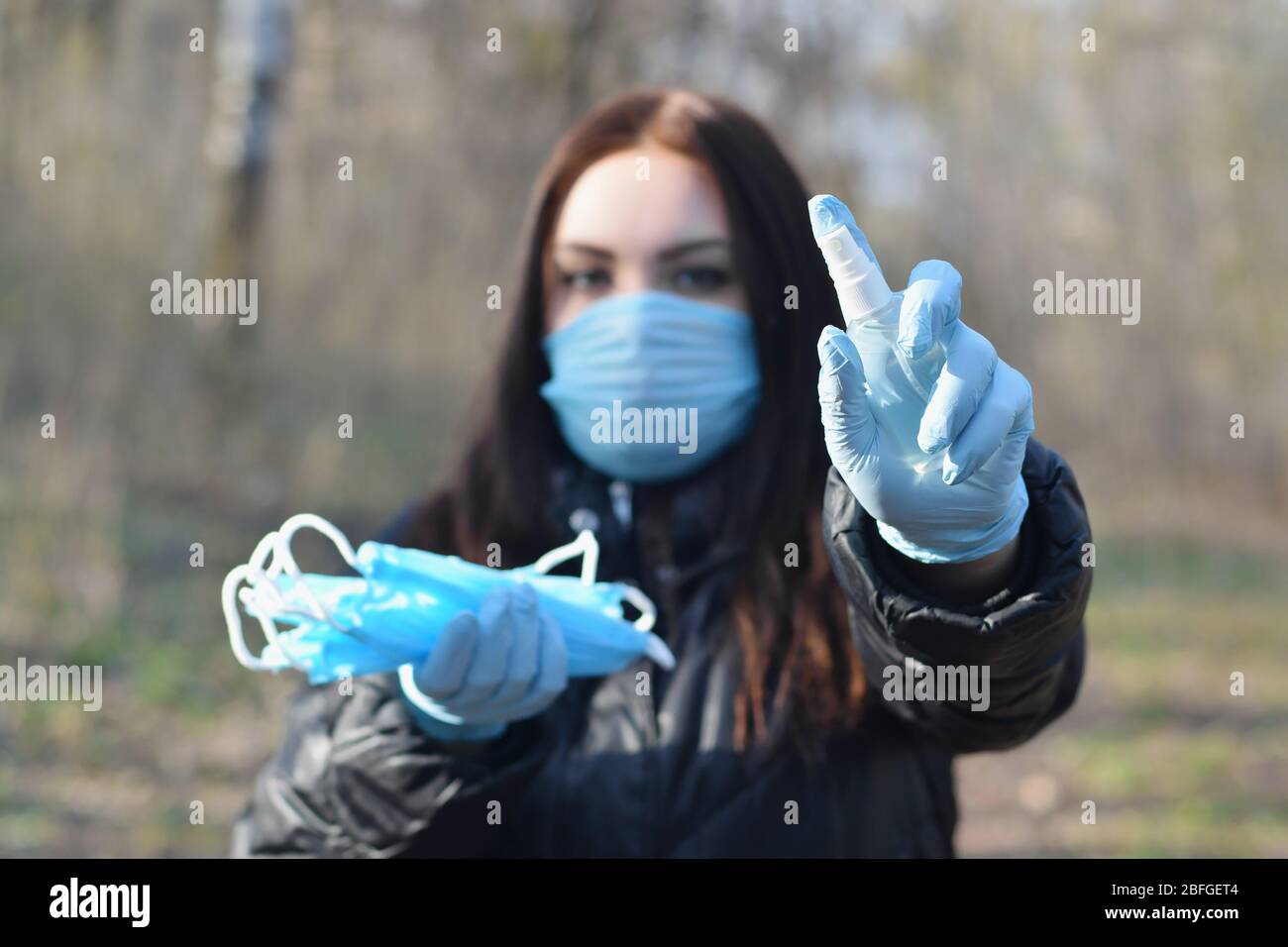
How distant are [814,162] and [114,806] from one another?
20.7 feet

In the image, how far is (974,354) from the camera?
129cm

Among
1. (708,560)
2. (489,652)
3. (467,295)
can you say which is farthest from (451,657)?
(467,295)

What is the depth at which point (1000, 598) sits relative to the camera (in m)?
1.42

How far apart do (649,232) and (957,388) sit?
0.91m

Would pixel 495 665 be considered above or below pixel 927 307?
below

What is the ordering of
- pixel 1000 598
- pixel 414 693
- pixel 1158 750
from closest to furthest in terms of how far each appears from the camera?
pixel 1000 598
pixel 414 693
pixel 1158 750

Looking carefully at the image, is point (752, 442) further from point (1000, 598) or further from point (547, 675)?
point (1000, 598)

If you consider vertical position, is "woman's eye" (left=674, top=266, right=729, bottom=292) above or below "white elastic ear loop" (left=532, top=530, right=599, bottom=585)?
above

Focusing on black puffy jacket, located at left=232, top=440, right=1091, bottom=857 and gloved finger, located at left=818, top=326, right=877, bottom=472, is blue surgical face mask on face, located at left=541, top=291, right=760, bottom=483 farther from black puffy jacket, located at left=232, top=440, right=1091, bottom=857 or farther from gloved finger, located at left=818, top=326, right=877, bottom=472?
gloved finger, located at left=818, top=326, right=877, bottom=472

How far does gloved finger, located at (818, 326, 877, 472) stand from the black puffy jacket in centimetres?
36

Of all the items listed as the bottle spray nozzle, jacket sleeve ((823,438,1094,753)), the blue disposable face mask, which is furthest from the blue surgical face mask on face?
the bottle spray nozzle

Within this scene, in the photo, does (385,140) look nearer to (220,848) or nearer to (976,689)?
(220,848)

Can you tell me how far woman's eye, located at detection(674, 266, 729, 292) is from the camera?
2.11 m
